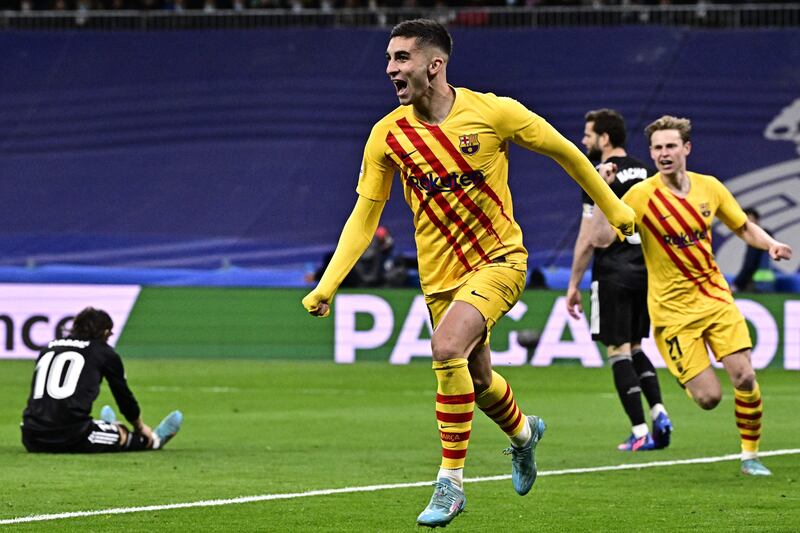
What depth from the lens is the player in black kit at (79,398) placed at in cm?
1036

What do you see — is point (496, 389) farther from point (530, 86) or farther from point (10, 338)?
point (530, 86)

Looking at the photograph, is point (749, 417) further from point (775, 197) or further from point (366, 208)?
point (775, 197)

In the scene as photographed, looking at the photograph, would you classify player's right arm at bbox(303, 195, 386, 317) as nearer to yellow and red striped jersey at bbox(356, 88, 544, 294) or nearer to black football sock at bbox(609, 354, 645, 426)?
yellow and red striped jersey at bbox(356, 88, 544, 294)

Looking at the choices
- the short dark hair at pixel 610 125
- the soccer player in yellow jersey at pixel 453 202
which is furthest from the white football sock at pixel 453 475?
the short dark hair at pixel 610 125

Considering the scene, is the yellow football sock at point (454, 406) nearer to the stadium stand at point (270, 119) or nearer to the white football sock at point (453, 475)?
the white football sock at point (453, 475)

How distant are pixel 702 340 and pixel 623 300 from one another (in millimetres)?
1693

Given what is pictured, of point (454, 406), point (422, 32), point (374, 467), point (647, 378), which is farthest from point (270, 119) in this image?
point (454, 406)

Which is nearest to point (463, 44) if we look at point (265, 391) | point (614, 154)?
point (265, 391)

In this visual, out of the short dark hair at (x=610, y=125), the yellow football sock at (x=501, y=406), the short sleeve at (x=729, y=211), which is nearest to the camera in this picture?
the yellow football sock at (x=501, y=406)

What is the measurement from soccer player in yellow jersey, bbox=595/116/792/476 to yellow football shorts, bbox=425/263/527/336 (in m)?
2.46

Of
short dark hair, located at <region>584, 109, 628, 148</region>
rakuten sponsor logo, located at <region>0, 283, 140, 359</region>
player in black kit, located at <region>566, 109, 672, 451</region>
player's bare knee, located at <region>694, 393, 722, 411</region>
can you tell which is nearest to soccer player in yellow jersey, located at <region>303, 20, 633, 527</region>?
player's bare knee, located at <region>694, 393, 722, 411</region>

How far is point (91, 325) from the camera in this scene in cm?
1062

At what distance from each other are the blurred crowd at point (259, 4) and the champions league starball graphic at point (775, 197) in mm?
2426

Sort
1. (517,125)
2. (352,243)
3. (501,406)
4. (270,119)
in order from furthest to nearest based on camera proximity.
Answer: (270,119), (501,406), (352,243), (517,125)
